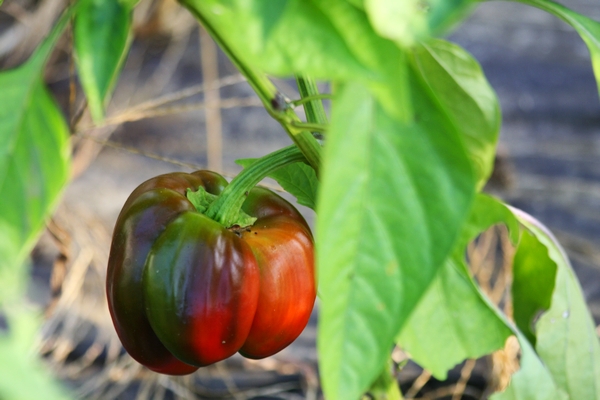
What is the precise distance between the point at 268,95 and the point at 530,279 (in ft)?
1.15

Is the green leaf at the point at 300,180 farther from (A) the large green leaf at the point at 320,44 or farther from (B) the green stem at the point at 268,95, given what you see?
(A) the large green leaf at the point at 320,44

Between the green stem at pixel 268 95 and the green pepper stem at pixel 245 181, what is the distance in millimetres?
26

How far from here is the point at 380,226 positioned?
0.25 metres

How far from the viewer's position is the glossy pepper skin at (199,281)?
37cm

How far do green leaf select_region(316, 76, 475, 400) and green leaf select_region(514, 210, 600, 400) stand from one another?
0.28 m

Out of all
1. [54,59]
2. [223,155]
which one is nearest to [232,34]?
[223,155]

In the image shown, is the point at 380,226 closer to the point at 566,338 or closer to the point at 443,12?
the point at 443,12

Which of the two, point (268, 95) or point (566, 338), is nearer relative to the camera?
point (268, 95)

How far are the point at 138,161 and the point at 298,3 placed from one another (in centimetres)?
132

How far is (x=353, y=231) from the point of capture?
0.25 meters

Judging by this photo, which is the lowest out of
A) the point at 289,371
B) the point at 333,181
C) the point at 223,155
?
the point at 289,371

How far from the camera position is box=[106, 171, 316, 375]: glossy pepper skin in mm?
368

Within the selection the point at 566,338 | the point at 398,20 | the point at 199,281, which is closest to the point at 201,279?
the point at 199,281

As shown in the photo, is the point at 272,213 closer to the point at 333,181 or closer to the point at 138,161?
the point at 333,181
